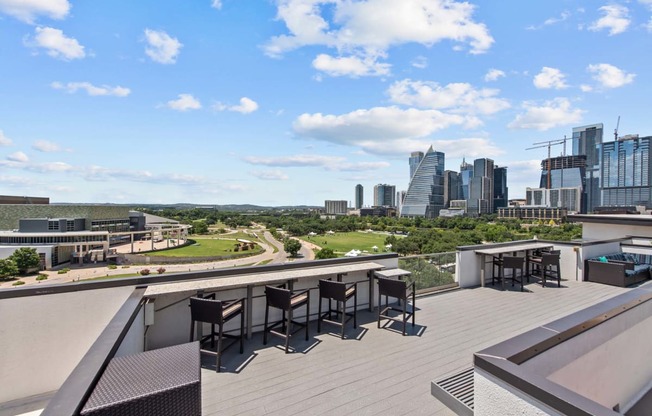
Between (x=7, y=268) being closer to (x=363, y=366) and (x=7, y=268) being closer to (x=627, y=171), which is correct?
(x=363, y=366)

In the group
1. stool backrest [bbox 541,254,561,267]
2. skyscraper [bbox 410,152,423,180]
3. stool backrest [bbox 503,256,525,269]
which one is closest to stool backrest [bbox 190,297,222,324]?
stool backrest [bbox 503,256,525,269]

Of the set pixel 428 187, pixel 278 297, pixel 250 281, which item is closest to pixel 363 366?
pixel 278 297

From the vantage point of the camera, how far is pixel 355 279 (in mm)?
5172

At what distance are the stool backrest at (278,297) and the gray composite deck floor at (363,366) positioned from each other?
576mm

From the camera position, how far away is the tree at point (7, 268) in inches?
1347

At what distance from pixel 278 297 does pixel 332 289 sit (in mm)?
853

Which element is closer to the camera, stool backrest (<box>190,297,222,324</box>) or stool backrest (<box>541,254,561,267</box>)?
stool backrest (<box>190,297,222,324</box>)

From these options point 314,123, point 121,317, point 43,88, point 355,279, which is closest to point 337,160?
point 314,123

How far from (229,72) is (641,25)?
14.1 metres

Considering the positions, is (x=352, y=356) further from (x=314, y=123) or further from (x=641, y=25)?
(x=314, y=123)

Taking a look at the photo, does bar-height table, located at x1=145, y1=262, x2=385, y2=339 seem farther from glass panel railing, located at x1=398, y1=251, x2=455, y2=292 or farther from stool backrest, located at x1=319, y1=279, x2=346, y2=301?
glass panel railing, located at x1=398, y1=251, x2=455, y2=292

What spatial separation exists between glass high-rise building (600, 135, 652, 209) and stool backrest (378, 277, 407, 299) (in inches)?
3501

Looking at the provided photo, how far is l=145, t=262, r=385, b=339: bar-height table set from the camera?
3.41 m

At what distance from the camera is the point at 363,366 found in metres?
3.32
